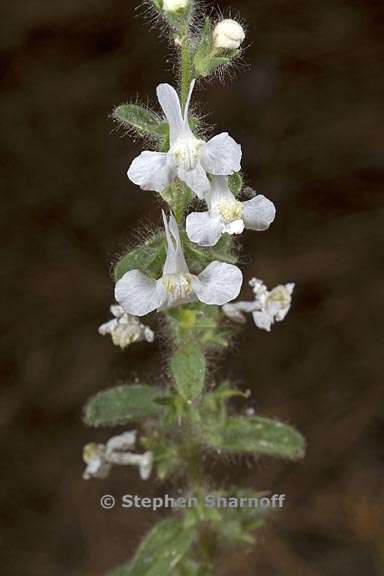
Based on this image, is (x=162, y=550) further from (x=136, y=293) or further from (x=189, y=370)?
(x=136, y=293)

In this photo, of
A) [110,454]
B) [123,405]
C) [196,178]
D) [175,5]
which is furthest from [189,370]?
[175,5]

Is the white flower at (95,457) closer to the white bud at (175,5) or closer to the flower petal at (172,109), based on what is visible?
the flower petal at (172,109)

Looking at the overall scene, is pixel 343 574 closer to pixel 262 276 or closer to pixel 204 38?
pixel 262 276

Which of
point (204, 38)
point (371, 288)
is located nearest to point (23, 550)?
point (371, 288)

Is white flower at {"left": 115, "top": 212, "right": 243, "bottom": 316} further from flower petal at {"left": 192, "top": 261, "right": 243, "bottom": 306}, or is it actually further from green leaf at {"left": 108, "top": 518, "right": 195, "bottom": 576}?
green leaf at {"left": 108, "top": 518, "right": 195, "bottom": 576}

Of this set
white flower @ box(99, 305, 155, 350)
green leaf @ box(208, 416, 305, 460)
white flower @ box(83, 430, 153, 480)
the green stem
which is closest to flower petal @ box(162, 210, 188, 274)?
the green stem
